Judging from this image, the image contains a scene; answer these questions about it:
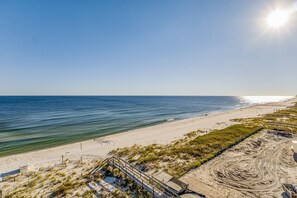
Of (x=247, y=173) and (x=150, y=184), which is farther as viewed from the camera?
→ (x=247, y=173)

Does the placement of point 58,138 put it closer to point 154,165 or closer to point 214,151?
point 154,165

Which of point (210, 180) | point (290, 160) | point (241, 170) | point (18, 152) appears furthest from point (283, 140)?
point (18, 152)

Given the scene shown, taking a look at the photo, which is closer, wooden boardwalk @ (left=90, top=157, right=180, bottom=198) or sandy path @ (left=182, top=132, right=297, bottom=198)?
wooden boardwalk @ (left=90, top=157, right=180, bottom=198)

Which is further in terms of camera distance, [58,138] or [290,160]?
[58,138]

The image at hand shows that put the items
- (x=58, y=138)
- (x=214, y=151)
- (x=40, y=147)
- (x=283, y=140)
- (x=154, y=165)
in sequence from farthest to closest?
(x=58, y=138)
(x=40, y=147)
(x=283, y=140)
(x=214, y=151)
(x=154, y=165)

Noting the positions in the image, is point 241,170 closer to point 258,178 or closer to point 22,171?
point 258,178

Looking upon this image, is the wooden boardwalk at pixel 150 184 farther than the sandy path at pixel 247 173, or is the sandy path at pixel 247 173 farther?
the sandy path at pixel 247 173

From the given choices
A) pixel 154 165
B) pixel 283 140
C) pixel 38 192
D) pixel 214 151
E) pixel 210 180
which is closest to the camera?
pixel 38 192

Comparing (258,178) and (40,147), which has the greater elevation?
(258,178)
